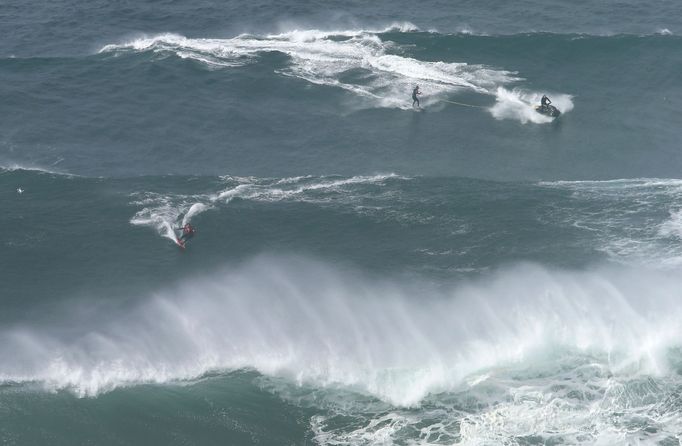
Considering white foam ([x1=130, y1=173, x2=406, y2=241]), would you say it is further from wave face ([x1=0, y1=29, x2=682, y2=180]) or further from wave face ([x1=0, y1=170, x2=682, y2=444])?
wave face ([x1=0, y1=29, x2=682, y2=180])

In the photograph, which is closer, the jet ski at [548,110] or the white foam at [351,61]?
the jet ski at [548,110]

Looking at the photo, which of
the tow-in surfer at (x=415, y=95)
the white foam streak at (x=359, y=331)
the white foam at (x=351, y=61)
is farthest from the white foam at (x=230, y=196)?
the white foam at (x=351, y=61)

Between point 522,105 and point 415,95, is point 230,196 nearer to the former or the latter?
point 415,95

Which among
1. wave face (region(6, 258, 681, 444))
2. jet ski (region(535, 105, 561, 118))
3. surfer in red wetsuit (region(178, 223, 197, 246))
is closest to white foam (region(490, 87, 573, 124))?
jet ski (region(535, 105, 561, 118))

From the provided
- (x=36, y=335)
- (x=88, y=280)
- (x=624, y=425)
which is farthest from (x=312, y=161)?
(x=624, y=425)

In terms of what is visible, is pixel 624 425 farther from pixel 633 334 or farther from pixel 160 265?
pixel 160 265

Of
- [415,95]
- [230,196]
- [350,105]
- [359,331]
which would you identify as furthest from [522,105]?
[359,331]

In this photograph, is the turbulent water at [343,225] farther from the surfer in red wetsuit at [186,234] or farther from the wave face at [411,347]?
the surfer in red wetsuit at [186,234]
